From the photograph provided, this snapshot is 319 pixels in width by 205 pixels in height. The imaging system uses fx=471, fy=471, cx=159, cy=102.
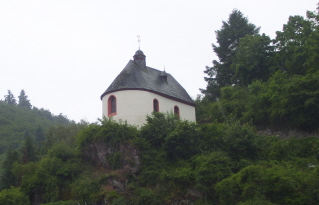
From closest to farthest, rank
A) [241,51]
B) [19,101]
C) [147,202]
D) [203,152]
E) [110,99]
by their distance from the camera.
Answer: [147,202]
[203,152]
[110,99]
[241,51]
[19,101]

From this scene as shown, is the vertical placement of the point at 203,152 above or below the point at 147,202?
above

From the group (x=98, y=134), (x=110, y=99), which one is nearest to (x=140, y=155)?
(x=98, y=134)

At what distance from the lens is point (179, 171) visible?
28.1m

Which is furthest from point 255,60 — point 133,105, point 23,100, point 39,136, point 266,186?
point 23,100

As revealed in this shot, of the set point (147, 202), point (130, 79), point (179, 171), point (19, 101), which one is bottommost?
point (147, 202)

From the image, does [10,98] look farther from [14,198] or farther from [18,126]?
[14,198]

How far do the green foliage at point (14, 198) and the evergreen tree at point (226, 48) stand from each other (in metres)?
23.1

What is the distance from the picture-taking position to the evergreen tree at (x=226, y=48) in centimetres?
4703

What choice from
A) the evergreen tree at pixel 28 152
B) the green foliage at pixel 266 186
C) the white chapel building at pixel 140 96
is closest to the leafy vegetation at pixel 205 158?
the green foliage at pixel 266 186

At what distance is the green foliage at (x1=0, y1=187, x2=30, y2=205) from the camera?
28.5 metres

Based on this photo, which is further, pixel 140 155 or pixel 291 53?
pixel 291 53

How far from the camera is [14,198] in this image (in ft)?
94.5

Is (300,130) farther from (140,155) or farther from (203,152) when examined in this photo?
(140,155)

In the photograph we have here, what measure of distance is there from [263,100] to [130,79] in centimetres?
985
